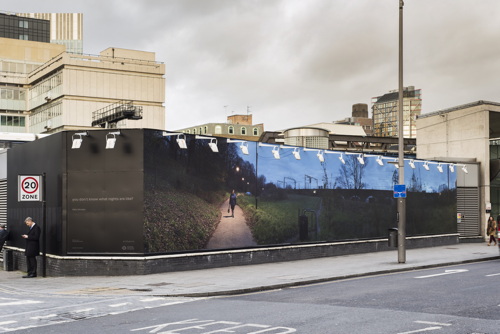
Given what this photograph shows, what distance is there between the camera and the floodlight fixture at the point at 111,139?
819 inches

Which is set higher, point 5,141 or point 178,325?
point 5,141

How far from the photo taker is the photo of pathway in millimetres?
22703

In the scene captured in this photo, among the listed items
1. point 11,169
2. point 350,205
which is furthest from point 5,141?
point 350,205

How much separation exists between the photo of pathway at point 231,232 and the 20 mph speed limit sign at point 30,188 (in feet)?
20.7

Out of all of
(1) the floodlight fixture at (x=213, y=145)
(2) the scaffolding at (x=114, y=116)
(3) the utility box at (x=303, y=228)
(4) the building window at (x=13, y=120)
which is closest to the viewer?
(1) the floodlight fixture at (x=213, y=145)

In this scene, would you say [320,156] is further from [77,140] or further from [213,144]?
[77,140]

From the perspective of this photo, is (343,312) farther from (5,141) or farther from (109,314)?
(5,141)

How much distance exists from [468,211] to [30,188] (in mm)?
25564

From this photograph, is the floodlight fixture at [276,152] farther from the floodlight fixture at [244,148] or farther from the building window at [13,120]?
the building window at [13,120]

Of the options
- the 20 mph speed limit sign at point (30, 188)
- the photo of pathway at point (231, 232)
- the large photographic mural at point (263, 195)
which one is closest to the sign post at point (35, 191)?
the 20 mph speed limit sign at point (30, 188)

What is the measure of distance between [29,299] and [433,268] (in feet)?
46.3

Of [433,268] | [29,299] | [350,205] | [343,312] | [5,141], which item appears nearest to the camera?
[343,312]

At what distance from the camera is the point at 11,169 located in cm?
2558

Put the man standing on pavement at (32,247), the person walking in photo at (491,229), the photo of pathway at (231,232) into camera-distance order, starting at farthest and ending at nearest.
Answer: the person walking in photo at (491,229), the photo of pathway at (231,232), the man standing on pavement at (32,247)
